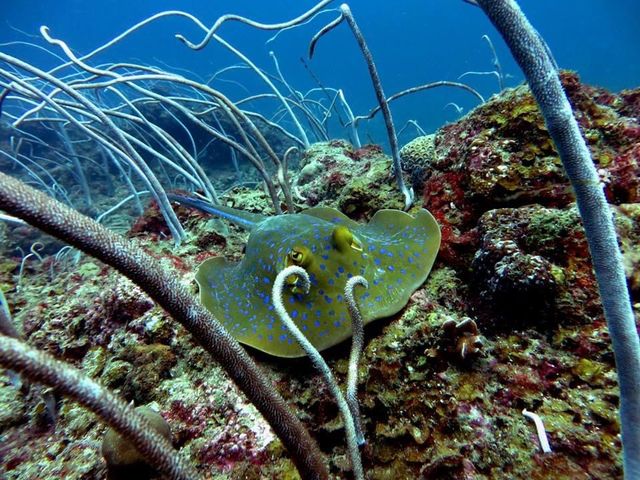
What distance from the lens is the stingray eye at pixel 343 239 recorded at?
2.67 metres

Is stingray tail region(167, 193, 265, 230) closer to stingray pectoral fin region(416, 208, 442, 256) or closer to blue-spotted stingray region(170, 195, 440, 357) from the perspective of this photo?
blue-spotted stingray region(170, 195, 440, 357)

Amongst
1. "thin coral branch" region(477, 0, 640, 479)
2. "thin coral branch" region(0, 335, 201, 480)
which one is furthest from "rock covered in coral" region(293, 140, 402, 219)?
"thin coral branch" region(0, 335, 201, 480)

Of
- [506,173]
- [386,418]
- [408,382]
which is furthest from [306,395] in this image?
[506,173]

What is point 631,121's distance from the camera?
3127 mm

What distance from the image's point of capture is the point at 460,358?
2.15 metres

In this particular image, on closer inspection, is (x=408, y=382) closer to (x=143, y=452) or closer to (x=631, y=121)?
(x=143, y=452)

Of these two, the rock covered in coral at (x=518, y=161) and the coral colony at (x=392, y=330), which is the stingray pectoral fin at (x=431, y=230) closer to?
the coral colony at (x=392, y=330)

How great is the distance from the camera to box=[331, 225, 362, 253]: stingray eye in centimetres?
267

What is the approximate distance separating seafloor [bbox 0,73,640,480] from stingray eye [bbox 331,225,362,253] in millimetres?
665

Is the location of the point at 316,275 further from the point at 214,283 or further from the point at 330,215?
the point at 330,215

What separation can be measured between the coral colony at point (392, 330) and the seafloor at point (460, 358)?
13mm

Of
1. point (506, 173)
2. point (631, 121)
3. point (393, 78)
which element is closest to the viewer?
point (506, 173)

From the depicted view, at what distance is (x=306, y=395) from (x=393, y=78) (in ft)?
332

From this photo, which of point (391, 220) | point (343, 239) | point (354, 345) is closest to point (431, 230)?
point (391, 220)
